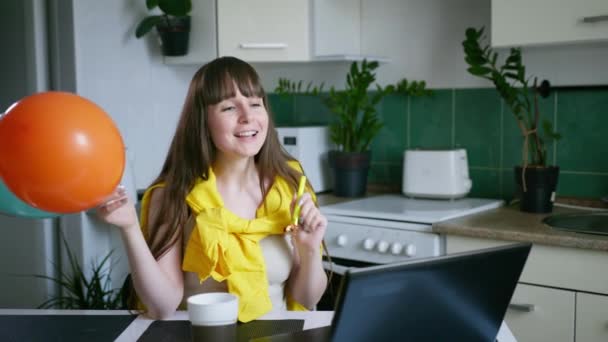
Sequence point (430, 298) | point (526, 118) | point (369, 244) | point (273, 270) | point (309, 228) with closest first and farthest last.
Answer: point (430, 298) → point (309, 228) → point (273, 270) → point (369, 244) → point (526, 118)

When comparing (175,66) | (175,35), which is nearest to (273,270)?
(175,35)

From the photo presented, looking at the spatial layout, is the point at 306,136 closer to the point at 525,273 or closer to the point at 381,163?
the point at 381,163

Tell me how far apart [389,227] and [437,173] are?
407 mm

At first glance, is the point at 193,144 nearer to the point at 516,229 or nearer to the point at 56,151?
the point at 56,151

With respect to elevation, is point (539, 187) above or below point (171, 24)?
below

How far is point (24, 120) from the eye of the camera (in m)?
1.13

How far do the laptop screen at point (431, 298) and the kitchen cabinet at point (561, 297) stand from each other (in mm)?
1078

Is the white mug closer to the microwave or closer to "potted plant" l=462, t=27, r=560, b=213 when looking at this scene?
"potted plant" l=462, t=27, r=560, b=213

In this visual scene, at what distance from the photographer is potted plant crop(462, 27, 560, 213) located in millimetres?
2535

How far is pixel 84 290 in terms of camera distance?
2990 mm

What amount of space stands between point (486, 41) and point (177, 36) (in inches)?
50.4

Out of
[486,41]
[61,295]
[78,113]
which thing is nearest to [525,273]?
[486,41]

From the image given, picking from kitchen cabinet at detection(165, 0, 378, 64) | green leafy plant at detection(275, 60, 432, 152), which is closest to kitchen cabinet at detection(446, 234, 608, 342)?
green leafy plant at detection(275, 60, 432, 152)

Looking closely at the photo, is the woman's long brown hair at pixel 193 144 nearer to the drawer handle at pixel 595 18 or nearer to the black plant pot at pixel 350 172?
the drawer handle at pixel 595 18
